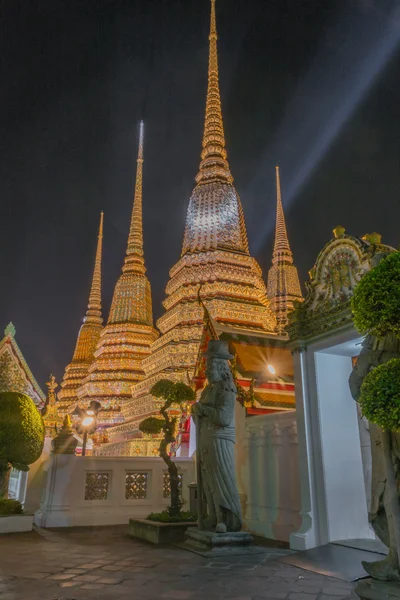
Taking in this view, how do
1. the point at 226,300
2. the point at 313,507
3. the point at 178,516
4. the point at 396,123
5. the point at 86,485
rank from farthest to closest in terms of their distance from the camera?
the point at 226,300, the point at 396,123, the point at 86,485, the point at 178,516, the point at 313,507

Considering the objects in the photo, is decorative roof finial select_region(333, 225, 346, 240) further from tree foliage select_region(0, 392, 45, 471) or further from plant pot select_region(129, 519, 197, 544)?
tree foliage select_region(0, 392, 45, 471)

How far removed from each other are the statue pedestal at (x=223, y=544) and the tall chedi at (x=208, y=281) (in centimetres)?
1048

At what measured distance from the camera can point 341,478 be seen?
6.50 m

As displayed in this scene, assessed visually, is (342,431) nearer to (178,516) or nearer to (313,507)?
(313,507)

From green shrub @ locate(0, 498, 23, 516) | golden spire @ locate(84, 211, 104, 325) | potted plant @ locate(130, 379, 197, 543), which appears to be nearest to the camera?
potted plant @ locate(130, 379, 197, 543)

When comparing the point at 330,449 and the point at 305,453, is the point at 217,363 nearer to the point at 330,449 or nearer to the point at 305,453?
the point at 305,453

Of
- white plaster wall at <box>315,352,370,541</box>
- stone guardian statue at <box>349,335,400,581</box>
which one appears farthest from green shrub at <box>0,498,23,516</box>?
stone guardian statue at <box>349,335,400,581</box>

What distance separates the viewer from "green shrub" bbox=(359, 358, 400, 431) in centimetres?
321

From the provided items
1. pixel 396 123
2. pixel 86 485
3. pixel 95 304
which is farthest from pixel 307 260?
pixel 86 485

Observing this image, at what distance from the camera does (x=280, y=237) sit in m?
30.8

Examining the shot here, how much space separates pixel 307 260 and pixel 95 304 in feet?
51.6

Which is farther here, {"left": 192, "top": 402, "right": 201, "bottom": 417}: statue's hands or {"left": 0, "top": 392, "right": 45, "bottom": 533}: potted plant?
{"left": 0, "top": 392, "right": 45, "bottom": 533}: potted plant

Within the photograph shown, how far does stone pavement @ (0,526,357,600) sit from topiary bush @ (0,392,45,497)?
7.92ft

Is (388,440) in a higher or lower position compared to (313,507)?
higher
